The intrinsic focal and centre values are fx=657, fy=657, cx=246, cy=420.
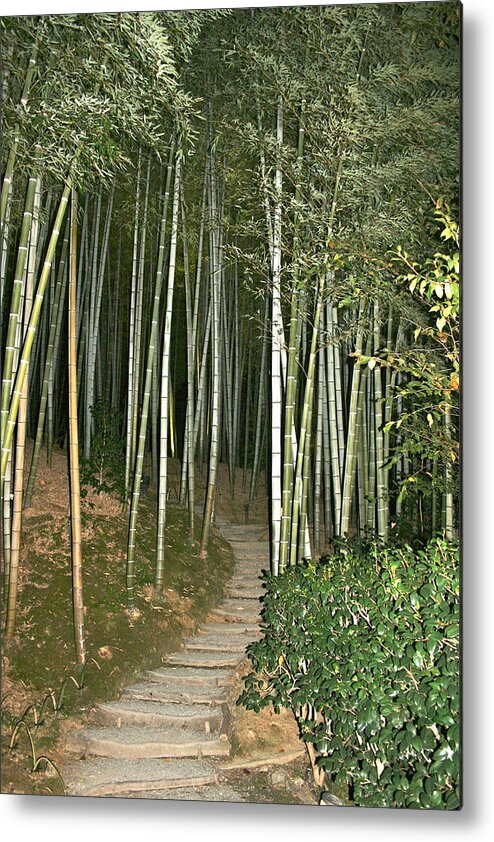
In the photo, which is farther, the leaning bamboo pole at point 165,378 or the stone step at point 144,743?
the leaning bamboo pole at point 165,378

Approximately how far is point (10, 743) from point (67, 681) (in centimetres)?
33

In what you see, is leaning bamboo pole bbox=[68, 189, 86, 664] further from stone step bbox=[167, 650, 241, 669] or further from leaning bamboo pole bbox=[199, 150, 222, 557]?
leaning bamboo pole bbox=[199, 150, 222, 557]

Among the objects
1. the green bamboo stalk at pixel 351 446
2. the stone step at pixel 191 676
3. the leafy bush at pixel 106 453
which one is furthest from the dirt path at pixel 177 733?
the leafy bush at pixel 106 453

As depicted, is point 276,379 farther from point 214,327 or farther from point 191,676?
point 191,676

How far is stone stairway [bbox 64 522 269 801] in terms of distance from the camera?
265 centimetres

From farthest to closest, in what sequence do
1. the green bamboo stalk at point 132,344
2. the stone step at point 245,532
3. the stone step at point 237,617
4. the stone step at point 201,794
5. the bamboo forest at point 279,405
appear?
the stone step at point 245,532 < the green bamboo stalk at point 132,344 < the stone step at point 237,617 < the stone step at point 201,794 < the bamboo forest at point 279,405

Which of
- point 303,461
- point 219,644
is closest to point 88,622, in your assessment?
point 219,644

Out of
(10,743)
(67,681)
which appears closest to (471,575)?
(67,681)

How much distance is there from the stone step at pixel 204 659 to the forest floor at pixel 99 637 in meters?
0.06

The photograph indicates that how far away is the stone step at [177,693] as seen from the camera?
3.02 metres

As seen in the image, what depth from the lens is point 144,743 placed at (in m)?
2.76

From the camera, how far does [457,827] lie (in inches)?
93.5

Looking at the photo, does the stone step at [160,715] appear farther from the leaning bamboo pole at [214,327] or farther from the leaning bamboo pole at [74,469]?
the leaning bamboo pole at [214,327]

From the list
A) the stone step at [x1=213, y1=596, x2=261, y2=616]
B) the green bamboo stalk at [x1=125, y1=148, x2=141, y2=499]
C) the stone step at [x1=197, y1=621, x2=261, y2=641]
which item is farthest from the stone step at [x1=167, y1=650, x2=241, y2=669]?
the green bamboo stalk at [x1=125, y1=148, x2=141, y2=499]
